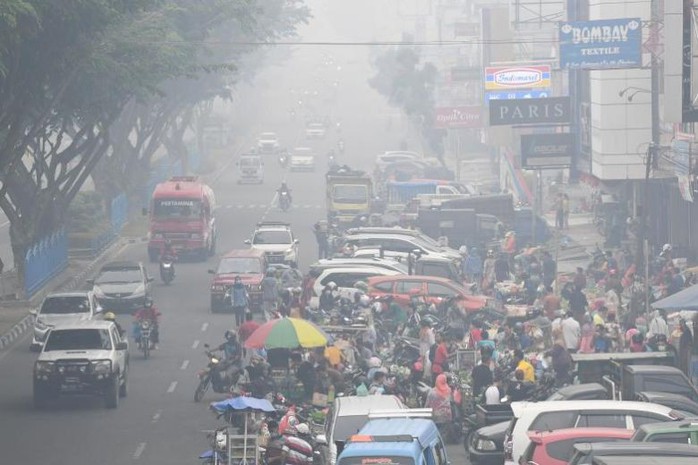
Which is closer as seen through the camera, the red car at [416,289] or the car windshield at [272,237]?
the red car at [416,289]

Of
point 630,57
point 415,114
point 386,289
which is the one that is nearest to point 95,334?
point 386,289

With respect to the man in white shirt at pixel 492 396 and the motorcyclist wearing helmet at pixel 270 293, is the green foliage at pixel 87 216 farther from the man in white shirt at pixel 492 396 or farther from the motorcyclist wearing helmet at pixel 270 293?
the man in white shirt at pixel 492 396

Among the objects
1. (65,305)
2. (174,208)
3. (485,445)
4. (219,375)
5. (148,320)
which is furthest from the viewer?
(174,208)

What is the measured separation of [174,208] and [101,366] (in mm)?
25217

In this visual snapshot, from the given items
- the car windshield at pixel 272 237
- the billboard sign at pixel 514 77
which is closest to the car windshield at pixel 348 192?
the billboard sign at pixel 514 77

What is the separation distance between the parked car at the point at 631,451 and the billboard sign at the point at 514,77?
50058 millimetres

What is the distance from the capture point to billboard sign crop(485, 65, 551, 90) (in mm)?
66688

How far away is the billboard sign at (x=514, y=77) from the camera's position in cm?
6669

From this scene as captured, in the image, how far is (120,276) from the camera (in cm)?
4516

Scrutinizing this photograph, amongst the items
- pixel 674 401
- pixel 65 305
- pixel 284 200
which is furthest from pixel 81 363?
pixel 284 200

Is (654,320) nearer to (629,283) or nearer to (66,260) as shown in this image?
(629,283)

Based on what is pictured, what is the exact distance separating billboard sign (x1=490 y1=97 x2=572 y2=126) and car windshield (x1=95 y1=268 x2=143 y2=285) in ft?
57.7

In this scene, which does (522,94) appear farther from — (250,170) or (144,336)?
(144,336)

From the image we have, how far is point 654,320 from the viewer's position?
33.1 m
